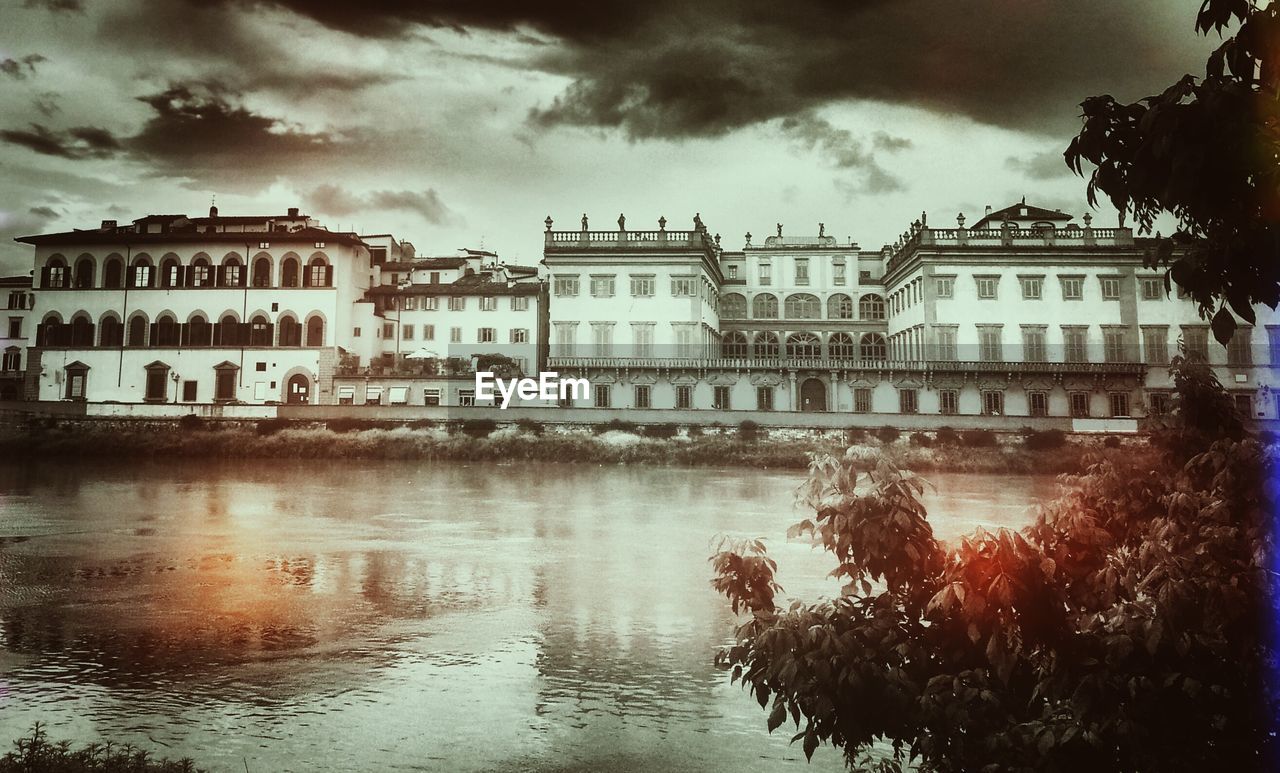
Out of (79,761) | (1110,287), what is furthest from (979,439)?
(79,761)

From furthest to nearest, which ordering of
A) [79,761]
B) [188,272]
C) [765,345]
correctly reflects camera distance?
[765,345], [188,272], [79,761]

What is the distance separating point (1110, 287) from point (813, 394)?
14567 mm

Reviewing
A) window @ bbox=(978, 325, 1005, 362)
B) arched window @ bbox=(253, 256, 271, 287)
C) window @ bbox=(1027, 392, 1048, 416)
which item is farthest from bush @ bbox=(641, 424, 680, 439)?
arched window @ bbox=(253, 256, 271, 287)

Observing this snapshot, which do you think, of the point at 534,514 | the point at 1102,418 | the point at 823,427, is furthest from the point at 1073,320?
the point at 534,514

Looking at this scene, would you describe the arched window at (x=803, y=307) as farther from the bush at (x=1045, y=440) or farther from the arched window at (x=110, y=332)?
the arched window at (x=110, y=332)

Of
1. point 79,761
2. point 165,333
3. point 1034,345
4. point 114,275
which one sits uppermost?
point 114,275

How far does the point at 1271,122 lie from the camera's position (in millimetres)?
2811

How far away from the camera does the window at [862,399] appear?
127 feet

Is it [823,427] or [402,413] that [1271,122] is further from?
[402,413]

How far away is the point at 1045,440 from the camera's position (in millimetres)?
34094

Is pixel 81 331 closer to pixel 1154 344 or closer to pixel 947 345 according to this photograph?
pixel 947 345

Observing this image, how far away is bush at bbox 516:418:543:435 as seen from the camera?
35.9 m

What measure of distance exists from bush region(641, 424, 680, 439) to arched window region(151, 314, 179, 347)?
81.5 ft

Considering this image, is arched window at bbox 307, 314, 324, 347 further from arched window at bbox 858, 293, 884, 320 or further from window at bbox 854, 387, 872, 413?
arched window at bbox 858, 293, 884, 320
